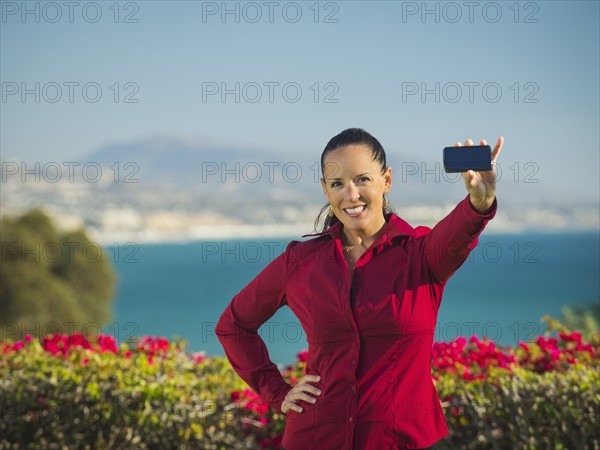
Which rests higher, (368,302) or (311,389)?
(368,302)

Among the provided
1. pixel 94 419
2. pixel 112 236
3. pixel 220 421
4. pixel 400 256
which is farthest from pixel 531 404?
pixel 112 236

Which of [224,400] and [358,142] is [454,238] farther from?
[224,400]

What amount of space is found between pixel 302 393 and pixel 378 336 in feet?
1.11

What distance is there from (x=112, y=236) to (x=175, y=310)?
56158mm

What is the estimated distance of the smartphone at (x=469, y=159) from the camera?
210 cm

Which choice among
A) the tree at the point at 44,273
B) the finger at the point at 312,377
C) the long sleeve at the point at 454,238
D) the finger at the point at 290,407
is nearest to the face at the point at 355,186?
the long sleeve at the point at 454,238

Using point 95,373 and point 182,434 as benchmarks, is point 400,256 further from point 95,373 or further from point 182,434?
point 95,373

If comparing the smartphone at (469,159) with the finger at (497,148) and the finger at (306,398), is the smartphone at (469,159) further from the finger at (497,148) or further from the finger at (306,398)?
the finger at (306,398)

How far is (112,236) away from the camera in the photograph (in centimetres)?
12612

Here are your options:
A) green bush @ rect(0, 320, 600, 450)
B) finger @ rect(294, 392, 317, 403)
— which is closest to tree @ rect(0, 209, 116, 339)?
green bush @ rect(0, 320, 600, 450)

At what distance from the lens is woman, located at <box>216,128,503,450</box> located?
7.43 feet

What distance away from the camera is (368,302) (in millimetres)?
2297

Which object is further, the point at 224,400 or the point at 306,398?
the point at 224,400

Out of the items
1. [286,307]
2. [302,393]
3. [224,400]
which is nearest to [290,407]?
[302,393]
